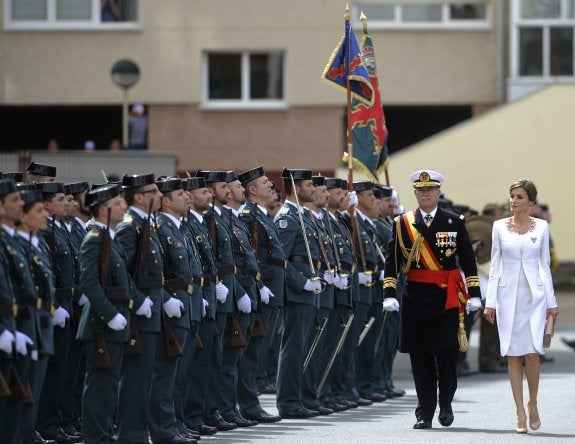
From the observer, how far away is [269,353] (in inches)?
706

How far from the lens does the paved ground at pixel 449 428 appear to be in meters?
12.8

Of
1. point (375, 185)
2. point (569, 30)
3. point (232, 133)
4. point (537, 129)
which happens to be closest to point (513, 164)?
point (537, 129)

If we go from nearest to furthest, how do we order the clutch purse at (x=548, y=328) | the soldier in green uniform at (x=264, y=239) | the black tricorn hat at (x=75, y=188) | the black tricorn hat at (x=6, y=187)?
1. the black tricorn hat at (x=6, y=187)
2. the black tricorn hat at (x=75, y=188)
3. the clutch purse at (x=548, y=328)
4. the soldier in green uniform at (x=264, y=239)

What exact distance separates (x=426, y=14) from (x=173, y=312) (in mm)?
23096

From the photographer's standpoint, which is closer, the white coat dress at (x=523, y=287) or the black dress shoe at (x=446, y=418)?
the white coat dress at (x=523, y=287)

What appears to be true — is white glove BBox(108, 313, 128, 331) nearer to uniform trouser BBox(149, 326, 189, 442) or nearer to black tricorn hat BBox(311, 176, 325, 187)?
uniform trouser BBox(149, 326, 189, 442)

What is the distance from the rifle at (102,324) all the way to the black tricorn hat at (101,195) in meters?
0.15

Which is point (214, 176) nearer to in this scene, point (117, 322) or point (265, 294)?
point (265, 294)

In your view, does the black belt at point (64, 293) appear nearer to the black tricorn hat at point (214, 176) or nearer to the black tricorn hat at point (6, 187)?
the black tricorn hat at point (214, 176)

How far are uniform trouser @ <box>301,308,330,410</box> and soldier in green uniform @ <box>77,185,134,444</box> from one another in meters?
3.73

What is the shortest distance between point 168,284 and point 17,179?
5.88ft

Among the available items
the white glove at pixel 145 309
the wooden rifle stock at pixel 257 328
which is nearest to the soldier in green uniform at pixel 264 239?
→ the wooden rifle stock at pixel 257 328

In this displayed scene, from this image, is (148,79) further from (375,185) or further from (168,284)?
(168,284)

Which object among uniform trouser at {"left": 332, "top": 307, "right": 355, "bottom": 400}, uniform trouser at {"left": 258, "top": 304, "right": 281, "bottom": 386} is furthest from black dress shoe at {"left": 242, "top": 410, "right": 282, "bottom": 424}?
uniform trouser at {"left": 332, "top": 307, "right": 355, "bottom": 400}
